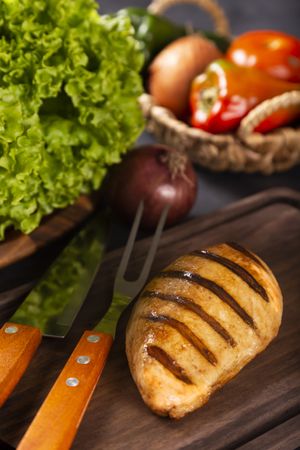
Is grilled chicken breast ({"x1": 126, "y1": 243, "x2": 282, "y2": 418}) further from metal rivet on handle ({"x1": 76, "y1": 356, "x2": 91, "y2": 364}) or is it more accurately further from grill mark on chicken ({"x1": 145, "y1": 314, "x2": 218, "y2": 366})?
metal rivet on handle ({"x1": 76, "y1": 356, "x2": 91, "y2": 364})

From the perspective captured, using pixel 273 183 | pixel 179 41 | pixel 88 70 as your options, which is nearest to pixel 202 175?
pixel 273 183

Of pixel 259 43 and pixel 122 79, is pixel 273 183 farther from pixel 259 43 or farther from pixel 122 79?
pixel 122 79

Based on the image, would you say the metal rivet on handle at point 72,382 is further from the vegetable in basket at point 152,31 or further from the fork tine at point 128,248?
the vegetable in basket at point 152,31

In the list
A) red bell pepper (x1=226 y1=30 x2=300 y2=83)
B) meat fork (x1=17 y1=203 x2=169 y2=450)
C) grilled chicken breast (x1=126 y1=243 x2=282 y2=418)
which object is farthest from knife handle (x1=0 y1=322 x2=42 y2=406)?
red bell pepper (x1=226 y1=30 x2=300 y2=83)

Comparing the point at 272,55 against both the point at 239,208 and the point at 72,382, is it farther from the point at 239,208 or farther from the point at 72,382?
the point at 72,382

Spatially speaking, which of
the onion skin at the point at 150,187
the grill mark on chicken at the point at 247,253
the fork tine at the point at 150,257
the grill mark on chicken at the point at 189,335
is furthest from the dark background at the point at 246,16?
the grill mark on chicken at the point at 189,335
